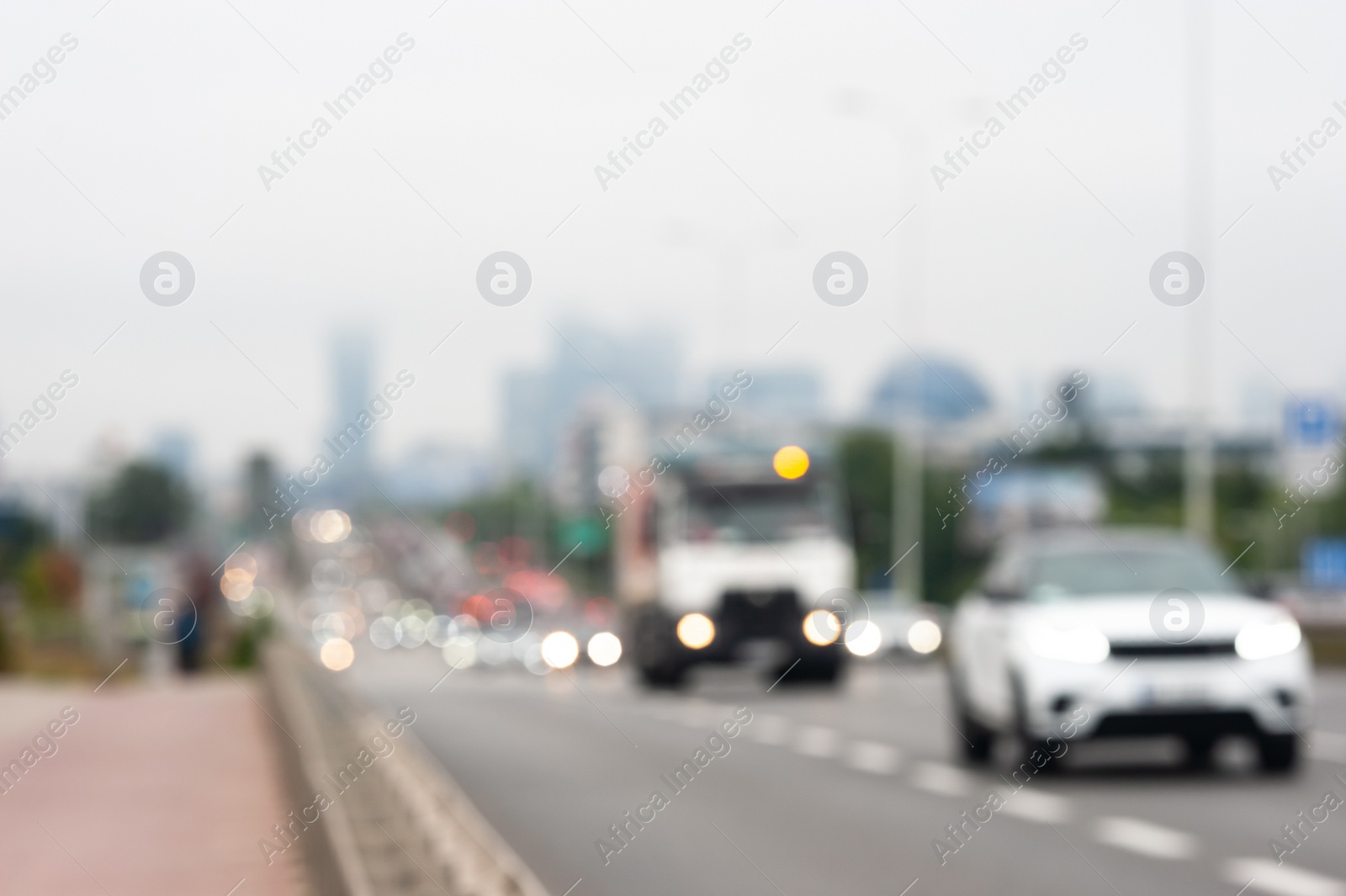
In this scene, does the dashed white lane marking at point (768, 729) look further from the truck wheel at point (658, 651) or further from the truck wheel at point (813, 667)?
the truck wheel at point (813, 667)

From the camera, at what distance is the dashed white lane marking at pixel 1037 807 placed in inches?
489

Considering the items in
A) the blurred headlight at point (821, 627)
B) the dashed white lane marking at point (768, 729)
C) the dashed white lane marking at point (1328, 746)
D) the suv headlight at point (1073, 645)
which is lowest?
the dashed white lane marking at point (1328, 746)

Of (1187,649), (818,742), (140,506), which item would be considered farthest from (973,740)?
(140,506)

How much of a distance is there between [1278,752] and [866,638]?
34765mm

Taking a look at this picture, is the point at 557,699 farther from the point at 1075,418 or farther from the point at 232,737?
the point at 1075,418

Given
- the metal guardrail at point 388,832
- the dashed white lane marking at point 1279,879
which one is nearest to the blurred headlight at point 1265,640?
the dashed white lane marking at point 1279,879

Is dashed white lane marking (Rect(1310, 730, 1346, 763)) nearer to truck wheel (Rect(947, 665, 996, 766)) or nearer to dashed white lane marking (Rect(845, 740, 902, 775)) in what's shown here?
truck wheel (Rect(947, 665, 996, 766))

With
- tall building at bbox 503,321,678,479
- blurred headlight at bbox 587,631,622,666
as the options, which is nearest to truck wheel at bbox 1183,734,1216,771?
blurred headlight at bbox 587,631,622,666

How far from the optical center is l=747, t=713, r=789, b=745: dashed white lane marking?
19453 mm

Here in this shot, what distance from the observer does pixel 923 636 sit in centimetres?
5088

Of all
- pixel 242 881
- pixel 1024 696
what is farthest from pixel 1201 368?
pixel 242 881

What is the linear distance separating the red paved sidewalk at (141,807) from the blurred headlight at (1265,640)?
234 inches

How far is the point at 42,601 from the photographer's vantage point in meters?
71.2

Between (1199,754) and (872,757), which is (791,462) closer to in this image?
(872,757)
